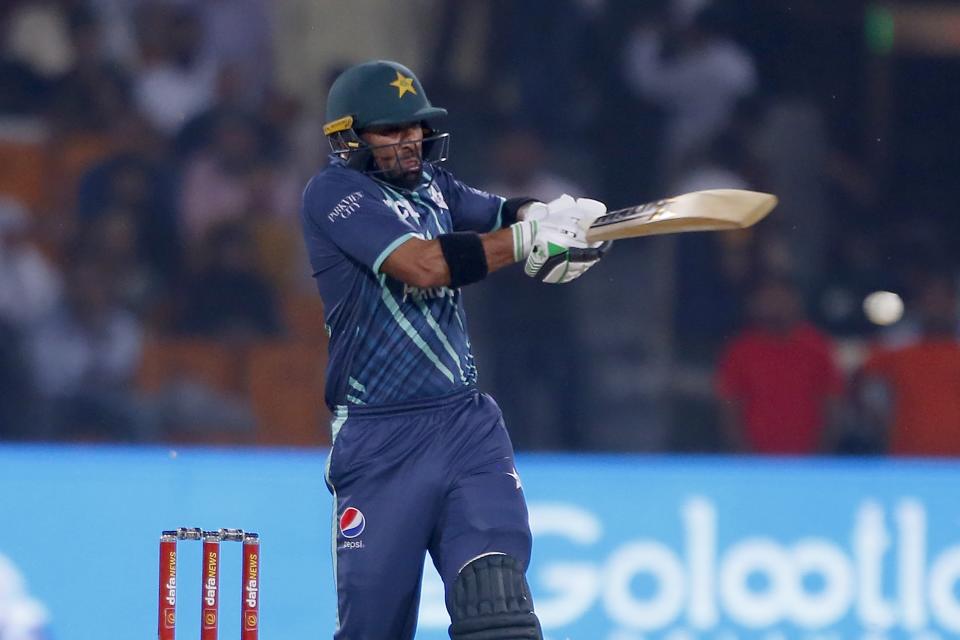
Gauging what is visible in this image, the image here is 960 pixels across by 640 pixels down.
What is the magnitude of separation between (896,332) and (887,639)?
1288 mm

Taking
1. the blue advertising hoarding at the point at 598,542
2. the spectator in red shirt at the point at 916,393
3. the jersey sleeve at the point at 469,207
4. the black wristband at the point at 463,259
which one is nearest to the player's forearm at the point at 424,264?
the black wristband at the point at 463,259

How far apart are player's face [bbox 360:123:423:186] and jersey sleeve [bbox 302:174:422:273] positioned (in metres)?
0.08

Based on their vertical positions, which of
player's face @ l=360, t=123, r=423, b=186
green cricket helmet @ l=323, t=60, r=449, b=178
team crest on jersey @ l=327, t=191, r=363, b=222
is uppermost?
green cricket helmet @ l=323, t=60, r=449, b=178

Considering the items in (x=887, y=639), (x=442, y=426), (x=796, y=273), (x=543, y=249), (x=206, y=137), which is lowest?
(x=887, y=639)

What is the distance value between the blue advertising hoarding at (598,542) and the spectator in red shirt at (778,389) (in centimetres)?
41

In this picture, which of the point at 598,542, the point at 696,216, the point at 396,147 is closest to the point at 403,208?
the point at 396,147

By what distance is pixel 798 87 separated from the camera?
688 centimetres

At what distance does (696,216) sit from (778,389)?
2.91 metres

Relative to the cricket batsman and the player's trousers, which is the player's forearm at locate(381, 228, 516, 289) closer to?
the cricket batsman

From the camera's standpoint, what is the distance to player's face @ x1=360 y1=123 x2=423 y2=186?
12.8 ft

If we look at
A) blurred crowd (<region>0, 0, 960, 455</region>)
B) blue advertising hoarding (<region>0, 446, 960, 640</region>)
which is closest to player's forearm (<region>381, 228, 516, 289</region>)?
blue advertising hoarding (<region>0, 446, 960, 640</region>)

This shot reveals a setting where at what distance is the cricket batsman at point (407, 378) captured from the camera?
3717 millimetres

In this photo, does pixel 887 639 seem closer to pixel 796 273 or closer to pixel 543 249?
pixel 796 273

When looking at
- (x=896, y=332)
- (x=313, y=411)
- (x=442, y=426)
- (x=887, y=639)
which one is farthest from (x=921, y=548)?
(x=442, y=426)
